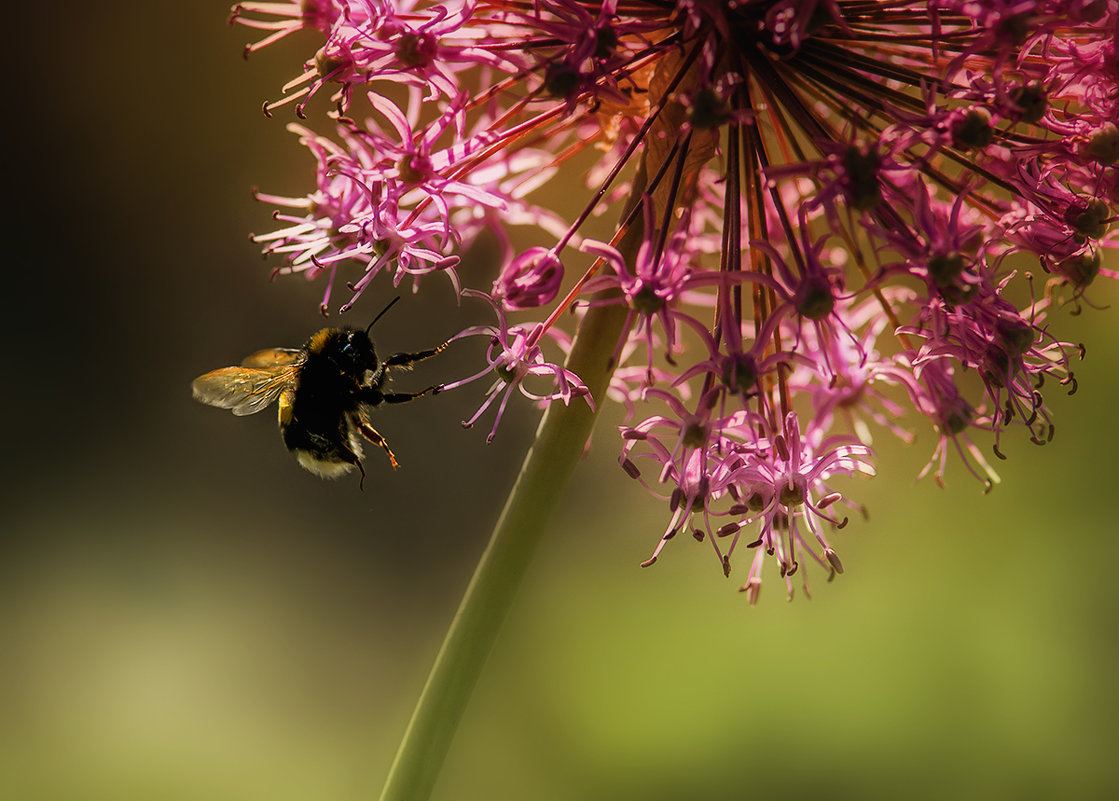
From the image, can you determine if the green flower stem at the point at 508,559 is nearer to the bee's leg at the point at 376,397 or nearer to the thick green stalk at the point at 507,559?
the thick green stalk at the point at 507,559

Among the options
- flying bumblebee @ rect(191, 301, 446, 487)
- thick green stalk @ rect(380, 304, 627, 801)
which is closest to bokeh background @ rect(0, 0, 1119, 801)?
flying bumblebee @ rect(191, 301, 446, 487)

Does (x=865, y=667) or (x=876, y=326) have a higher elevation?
(x=876, y=326)

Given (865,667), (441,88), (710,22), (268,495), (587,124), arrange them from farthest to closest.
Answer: (268,495)
(865,667)
(587,124)
(441,88)
(710,22)

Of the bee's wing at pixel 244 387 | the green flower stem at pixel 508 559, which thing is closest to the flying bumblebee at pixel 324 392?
the bee's wing at pixel 244 387

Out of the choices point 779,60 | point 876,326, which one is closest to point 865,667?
point 876,326

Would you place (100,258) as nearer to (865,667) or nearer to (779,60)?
(865,667)

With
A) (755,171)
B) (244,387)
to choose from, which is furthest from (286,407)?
(755,171)
